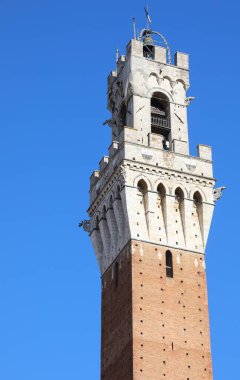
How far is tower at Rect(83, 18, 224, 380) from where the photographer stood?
139 ft

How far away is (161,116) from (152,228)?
26.8ft

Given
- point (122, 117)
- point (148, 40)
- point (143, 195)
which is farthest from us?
point (148, 40)

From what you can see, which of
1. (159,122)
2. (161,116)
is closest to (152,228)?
(159,122)

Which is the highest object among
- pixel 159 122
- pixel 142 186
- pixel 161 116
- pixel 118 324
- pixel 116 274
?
pixel 161 116

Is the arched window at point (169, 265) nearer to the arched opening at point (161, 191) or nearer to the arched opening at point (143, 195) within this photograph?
the arched opening at point (143, 195)

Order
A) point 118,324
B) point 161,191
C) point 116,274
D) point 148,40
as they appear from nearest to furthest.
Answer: point 118,324 → point 116,274 → point 161,191 → point 148,40

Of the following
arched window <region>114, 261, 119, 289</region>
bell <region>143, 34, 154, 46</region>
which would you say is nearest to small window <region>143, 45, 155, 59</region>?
bell <region>143, 34, 154, 46</region>

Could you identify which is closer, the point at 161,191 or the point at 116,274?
the point at 116,274

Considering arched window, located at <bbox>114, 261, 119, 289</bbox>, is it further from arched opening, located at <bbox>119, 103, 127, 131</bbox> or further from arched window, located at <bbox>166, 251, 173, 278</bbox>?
arched opening, located at <bbox>119, 103, 127, 131</bbox>

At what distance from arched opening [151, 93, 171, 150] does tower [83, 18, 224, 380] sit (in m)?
0.06

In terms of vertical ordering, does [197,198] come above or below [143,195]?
above

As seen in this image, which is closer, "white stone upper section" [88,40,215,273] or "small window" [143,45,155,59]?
"white stone upper section" [88,40,215,273]

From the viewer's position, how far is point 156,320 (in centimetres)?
4253

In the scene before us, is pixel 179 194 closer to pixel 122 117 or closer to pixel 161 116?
pixel 161 116
